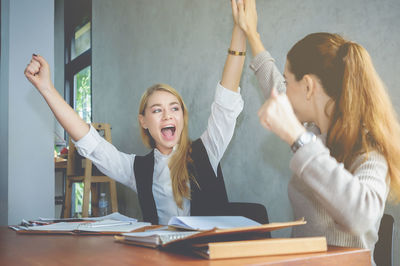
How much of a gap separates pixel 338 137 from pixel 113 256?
0.66 meters

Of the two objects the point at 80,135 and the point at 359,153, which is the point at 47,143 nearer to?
the point at 80,135

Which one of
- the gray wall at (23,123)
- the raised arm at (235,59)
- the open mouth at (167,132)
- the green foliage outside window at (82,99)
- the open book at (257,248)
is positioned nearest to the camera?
the open book at (257,248)

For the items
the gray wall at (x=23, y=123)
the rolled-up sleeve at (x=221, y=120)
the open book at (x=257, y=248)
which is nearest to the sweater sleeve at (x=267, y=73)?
the rolled-up sleeve at (x=221, y=120)

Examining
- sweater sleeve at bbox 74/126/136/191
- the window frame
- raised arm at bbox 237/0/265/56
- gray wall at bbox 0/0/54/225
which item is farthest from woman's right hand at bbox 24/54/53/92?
the window frame

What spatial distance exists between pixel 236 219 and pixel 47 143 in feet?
5.02

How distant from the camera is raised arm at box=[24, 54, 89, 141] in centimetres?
144

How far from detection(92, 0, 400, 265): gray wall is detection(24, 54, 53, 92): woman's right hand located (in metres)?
1.15

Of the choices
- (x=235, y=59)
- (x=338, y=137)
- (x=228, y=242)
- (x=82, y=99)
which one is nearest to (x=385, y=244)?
(x=338, y=137)

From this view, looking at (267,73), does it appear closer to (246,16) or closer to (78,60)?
(246,16)

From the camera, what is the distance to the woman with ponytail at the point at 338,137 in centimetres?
78

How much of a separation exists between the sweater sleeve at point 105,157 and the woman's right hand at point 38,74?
256 millimetres

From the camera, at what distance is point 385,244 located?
42.2 inches

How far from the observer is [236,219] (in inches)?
36.9

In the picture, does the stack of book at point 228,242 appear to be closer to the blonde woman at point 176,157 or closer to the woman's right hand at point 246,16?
the blonde woman at point 176,157
